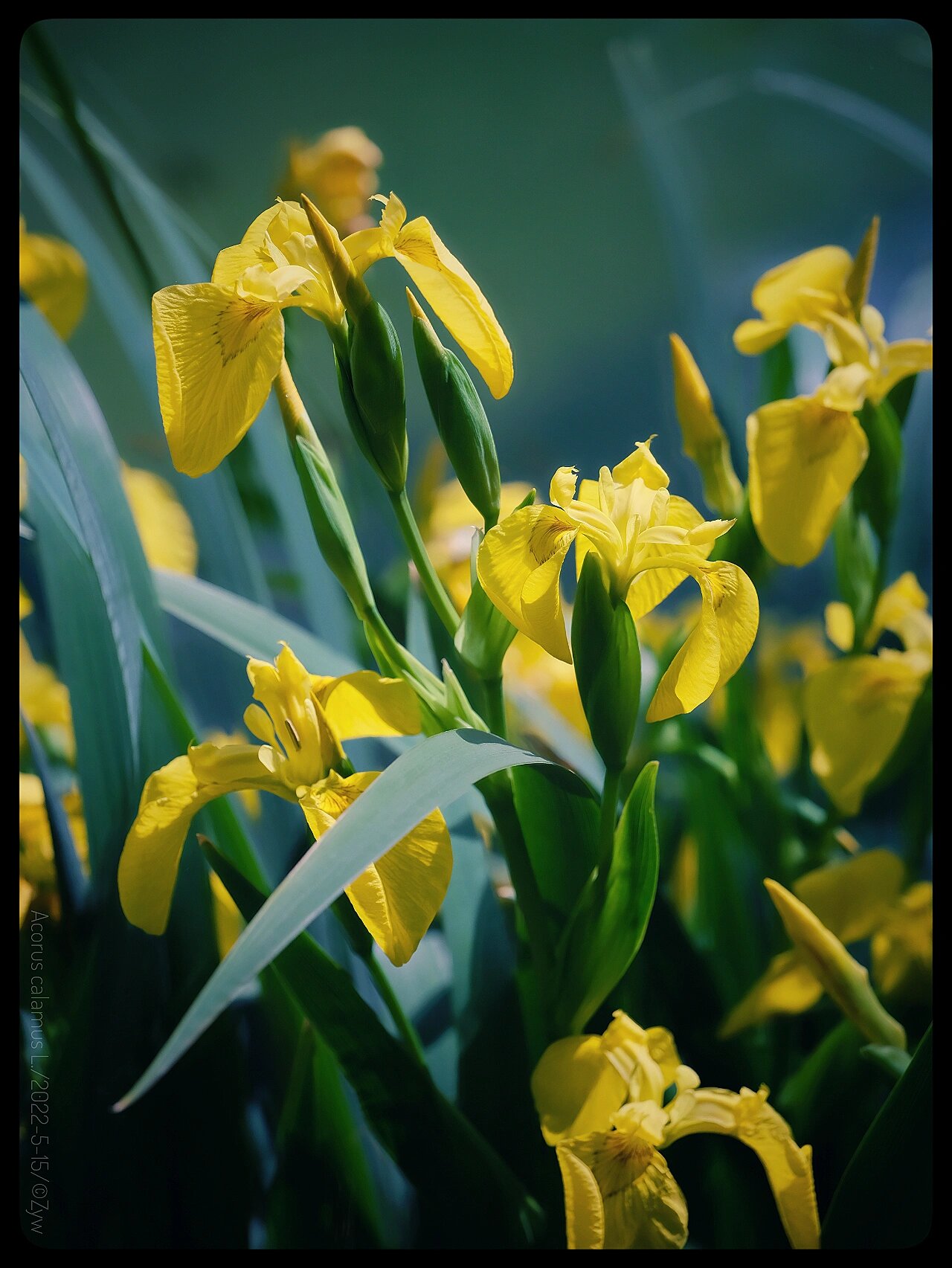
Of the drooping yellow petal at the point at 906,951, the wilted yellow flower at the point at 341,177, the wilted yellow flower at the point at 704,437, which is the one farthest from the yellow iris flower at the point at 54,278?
the drooping yellow petal at the point at 906,951

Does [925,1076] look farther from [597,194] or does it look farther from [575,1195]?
[597,194]

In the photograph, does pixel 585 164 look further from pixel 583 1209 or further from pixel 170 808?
pixel 583 1209

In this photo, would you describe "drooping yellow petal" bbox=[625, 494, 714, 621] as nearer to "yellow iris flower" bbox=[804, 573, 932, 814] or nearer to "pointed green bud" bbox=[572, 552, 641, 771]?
"pointed green bud" bbox=[572, 552, 641, 771]

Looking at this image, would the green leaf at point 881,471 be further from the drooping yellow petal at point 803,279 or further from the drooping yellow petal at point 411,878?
the drooping yellow petal at point 411,878

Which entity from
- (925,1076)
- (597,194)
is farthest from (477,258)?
(925,1076)

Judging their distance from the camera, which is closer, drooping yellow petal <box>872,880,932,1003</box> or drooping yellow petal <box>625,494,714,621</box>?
drooping yellow petal <box>625,494,714,621</box>

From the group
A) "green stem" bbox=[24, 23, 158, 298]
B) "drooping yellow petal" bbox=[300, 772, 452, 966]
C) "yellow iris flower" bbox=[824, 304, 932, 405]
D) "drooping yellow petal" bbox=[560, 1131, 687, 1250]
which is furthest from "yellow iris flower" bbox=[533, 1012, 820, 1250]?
"green stem" bbox=[24, 23, 158, 298]
